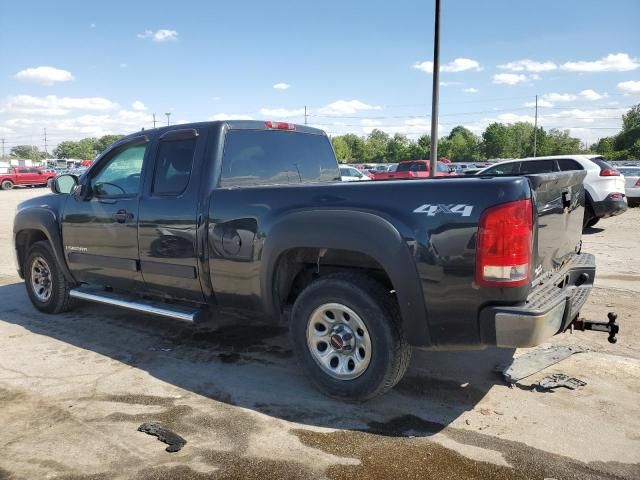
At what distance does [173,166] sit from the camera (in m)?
4.51

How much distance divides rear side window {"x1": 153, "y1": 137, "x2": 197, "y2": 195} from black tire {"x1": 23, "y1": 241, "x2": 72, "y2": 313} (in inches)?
79.1

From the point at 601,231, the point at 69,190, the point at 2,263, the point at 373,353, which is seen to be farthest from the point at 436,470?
the point at 601,231

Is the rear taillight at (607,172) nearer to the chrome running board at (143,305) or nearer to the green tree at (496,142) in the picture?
the chrome running board at (143,305)

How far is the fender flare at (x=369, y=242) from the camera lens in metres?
3.12

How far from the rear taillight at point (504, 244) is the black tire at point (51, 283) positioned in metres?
4.68

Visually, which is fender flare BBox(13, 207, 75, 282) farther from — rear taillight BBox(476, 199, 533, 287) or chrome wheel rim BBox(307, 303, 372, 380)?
rear taillight BBox(476, 199, 533, 287)

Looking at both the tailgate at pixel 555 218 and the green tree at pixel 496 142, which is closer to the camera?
the tailgate at pixel 555 218

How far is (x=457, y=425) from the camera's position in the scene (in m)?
3.32

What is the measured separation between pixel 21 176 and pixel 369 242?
42.0 metres

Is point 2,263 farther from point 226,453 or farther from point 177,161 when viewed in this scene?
point 226,453

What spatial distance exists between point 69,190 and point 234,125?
2189 millimetres

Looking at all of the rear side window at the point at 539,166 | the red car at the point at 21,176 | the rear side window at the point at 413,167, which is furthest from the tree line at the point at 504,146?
the rear side window at the point at 539,166

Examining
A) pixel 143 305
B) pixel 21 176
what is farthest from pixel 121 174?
pixel 21 176

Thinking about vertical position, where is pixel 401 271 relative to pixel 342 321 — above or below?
above
